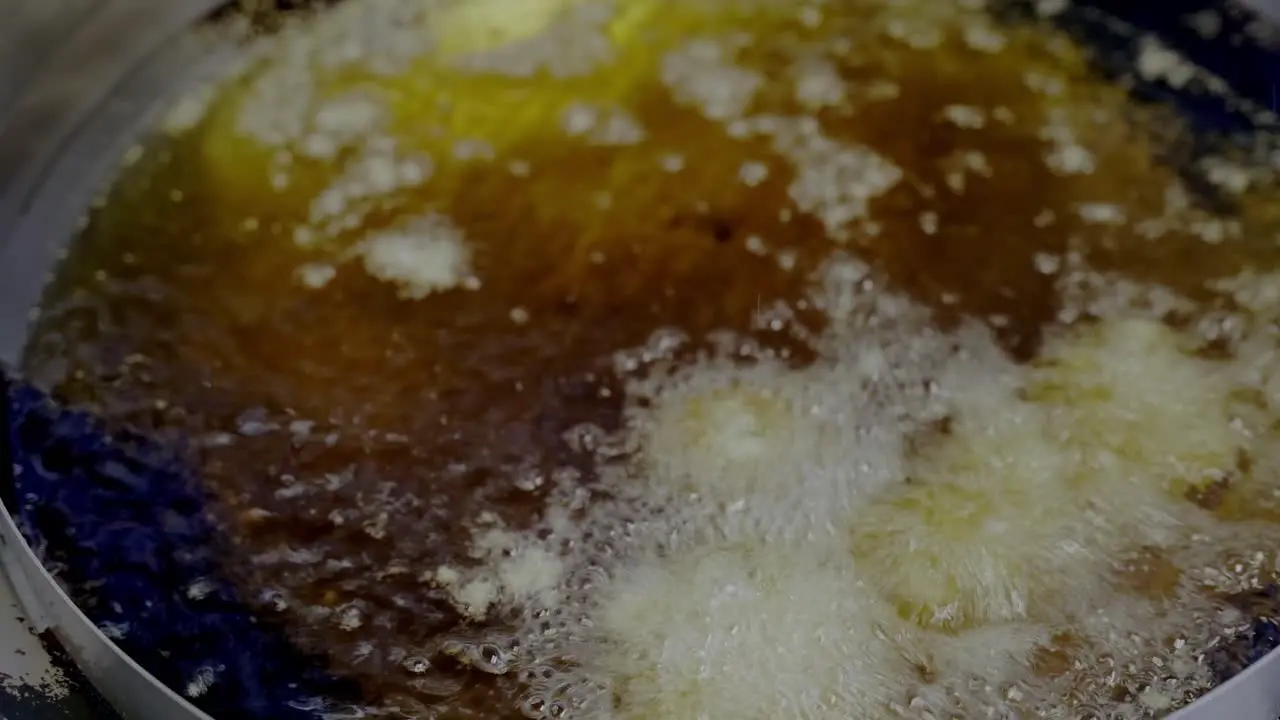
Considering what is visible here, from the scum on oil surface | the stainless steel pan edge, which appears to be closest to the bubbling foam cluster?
the scum on oil surface

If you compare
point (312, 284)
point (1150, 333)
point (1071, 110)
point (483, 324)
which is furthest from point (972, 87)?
point (312, 284)

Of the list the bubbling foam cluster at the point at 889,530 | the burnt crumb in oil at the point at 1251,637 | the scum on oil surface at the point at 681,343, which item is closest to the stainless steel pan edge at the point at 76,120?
the scum on oil surface at the point at 681,343

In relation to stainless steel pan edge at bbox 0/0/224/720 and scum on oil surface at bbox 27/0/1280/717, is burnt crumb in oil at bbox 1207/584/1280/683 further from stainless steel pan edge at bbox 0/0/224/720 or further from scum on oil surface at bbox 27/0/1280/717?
stainless steel pan edge at bbox 0/0/224/720

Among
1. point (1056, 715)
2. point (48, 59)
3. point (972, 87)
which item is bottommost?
point (1056, 715)

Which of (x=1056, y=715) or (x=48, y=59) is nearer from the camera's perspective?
(x=1056, y=715)

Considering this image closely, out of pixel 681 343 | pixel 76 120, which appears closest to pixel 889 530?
pixel 681 343

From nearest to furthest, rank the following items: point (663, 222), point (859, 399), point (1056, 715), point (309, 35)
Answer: point (1056, 715), point (859, 399), point (663, 222), point (309, 35)

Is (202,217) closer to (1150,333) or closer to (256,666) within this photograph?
(256,666)

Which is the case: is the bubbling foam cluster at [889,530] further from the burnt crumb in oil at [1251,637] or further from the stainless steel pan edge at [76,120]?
the stainless steel pan edge at [76,120]
